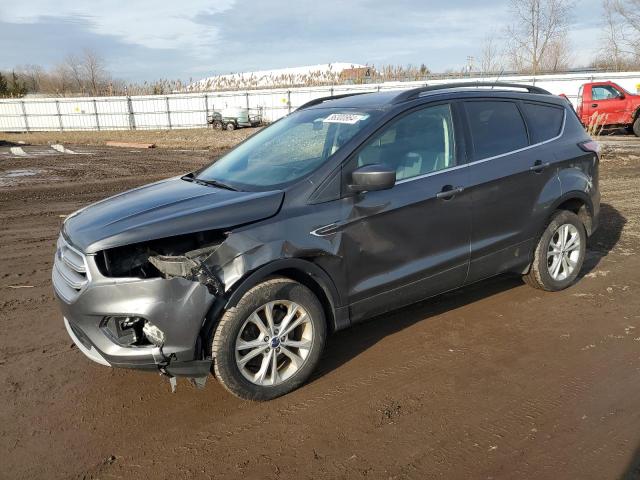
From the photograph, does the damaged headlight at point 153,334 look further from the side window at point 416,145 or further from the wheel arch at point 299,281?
the side window at point 416,145

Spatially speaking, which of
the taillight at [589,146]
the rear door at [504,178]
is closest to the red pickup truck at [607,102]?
the taillight at [589,146]

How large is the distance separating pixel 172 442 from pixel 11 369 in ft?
5.18

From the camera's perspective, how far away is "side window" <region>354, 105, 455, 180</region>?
3.70m

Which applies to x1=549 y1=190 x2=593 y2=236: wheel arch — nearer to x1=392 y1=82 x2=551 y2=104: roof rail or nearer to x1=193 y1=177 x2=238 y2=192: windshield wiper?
x1=392 y1=82 x2=551 y2=104: roof rail

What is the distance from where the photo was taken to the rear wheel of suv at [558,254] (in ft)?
15.4

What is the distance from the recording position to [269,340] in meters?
3.22

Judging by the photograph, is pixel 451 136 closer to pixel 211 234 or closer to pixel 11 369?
pixel 211 234

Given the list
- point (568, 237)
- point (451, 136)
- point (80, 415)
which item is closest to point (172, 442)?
point (80, 415)

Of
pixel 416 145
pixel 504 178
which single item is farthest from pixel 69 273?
pixel 504 178

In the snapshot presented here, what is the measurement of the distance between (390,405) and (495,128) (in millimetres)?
2502

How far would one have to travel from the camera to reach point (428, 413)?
123 inches

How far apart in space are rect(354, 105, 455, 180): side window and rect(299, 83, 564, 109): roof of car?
162 millimetres

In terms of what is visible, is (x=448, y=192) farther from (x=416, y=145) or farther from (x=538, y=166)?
(x=538, y=166)

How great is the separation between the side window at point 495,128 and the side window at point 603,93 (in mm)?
17002
